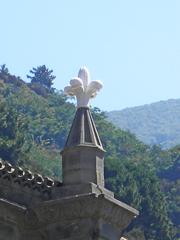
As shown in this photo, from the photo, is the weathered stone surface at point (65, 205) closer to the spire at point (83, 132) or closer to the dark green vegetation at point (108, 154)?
the spire at point (83, 132)

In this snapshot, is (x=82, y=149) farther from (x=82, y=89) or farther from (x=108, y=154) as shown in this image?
(x=108, y=154)

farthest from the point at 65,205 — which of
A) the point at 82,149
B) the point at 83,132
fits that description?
the point at 83,132

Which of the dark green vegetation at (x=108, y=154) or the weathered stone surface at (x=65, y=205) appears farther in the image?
the dark green vegetation at (x=108, y=154)

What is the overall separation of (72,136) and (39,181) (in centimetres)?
123

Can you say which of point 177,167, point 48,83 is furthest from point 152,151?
point 48,83

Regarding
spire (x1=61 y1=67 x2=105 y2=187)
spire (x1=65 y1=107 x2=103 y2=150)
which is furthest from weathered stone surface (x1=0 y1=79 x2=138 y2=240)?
spire (x1=65 y1=107 x2=103 y2=150)

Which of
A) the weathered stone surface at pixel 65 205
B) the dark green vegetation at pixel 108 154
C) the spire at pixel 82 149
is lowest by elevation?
the weathered stone surface at pixel 65 205

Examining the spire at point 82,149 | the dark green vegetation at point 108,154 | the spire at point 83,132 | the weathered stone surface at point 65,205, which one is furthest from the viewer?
the dark green vegetation at point 108,154

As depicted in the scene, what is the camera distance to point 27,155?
102 metres

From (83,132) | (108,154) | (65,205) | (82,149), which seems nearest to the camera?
(65,205)

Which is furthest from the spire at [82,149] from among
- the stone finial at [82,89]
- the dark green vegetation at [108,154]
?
the dark green vegetation at [108,154]

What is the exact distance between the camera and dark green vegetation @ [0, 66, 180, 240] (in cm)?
9462

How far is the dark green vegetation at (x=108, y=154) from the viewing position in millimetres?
94625

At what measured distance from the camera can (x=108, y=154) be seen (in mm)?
141000
